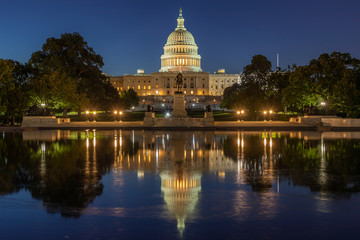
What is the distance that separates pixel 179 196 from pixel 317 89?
4903 centimetres

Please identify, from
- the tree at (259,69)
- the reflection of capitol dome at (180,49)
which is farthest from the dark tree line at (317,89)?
the reflection of capitol dome at (180,49)

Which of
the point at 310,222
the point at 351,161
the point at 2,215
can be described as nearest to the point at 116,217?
the point at 2,215

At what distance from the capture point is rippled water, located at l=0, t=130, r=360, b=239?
10.6 m

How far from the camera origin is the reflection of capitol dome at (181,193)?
466 inches

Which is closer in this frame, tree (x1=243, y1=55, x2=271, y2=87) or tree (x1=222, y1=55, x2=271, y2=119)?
tree (x1=222, y1=55, x2=271, y2=119)

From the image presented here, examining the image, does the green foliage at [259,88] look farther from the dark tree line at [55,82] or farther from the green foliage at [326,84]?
the dark tree line at [55,82]

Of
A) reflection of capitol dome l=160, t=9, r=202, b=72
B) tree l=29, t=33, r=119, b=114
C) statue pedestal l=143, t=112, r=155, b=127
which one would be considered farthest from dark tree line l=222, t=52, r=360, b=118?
reflection of capitol dome l=160, t=9, r=202, b=72

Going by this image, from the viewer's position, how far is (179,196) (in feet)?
45.3

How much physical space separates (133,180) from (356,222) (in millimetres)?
7670

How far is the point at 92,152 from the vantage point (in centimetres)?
2462

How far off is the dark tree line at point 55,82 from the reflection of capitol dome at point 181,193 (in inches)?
1513

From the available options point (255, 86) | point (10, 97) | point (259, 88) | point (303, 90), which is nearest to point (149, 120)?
point (10, 97)

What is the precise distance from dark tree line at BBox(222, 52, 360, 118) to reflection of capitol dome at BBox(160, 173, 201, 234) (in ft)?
131

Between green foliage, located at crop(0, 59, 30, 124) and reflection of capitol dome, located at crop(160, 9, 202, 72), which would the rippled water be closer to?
green foliage, located at crop(0, 59, 30, 124)
